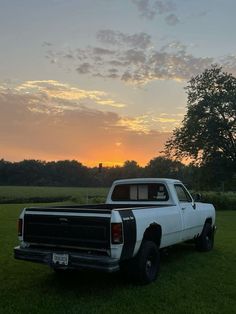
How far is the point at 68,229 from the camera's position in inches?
304

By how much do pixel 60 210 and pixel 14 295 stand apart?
1.57 metres

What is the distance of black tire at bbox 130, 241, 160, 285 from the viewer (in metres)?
7.86

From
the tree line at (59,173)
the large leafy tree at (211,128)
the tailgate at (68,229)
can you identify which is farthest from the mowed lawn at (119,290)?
the tree line at (59,173)

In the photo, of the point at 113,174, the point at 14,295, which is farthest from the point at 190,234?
the point at 113,174

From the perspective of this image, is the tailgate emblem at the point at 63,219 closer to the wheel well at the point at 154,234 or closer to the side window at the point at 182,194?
the wheel well at the point at 154,234

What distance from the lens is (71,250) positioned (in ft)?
25.3

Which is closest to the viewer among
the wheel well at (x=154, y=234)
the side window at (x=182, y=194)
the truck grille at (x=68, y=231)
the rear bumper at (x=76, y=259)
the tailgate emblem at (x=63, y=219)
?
the rear bumper at (x=76, y=259)

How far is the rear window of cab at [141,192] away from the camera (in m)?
10.4

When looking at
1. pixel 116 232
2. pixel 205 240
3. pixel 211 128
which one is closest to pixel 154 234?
pixel 116 232

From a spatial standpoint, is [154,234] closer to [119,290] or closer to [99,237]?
[119,290]

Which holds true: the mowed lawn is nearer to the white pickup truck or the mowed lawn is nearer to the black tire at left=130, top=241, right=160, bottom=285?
the black tire at left=130, top=241, right=160, bottom=285

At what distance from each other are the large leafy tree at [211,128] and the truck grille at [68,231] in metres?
33.8

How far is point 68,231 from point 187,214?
358cm

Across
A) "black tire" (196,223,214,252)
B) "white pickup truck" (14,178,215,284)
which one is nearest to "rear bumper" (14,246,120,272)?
"white pickup truck" (14,178,215,284)
